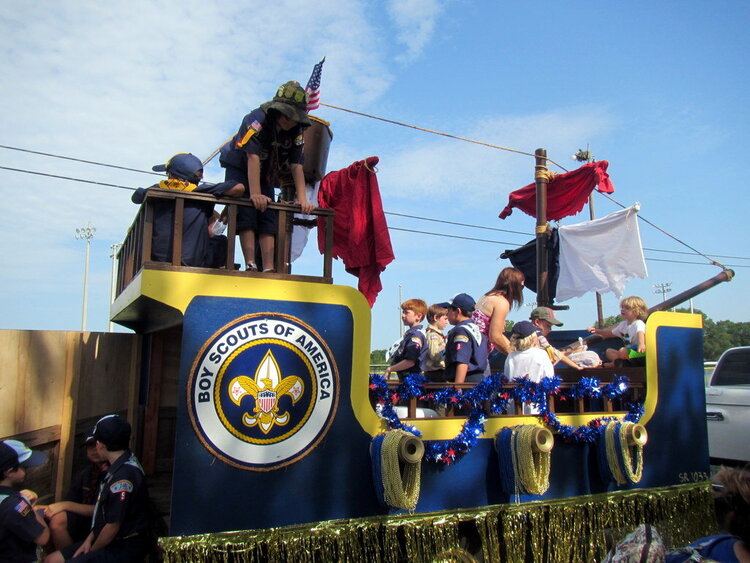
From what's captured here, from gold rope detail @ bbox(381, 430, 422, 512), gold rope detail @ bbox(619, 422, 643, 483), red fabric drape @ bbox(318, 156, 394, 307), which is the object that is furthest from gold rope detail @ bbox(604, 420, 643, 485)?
red fabric drape @ bbox(318, 156, 394, 307)

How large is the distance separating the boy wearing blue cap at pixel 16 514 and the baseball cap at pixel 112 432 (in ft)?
1.43

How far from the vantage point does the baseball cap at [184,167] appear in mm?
3867

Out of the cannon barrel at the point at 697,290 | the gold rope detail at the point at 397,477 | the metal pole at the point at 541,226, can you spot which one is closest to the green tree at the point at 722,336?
the cannon barrel at the point at 697,290

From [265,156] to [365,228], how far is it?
960mm

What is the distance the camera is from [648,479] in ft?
15.1

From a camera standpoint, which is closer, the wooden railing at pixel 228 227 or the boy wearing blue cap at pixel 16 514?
the boy wearing blue cap at pixel 16 514

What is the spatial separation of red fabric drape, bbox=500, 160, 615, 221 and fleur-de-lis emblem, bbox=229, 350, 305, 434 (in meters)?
5.69

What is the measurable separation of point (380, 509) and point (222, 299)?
156cm

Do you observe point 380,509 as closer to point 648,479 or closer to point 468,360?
point 468,360

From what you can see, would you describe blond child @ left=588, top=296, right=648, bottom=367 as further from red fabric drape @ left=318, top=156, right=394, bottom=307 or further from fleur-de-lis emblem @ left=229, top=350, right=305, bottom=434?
fleur-de-lis emblem @ left=229, top=350, right=305, bottom=434

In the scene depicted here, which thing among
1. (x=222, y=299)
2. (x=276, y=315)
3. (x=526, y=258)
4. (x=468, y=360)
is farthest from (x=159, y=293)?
(x=526, y=258)

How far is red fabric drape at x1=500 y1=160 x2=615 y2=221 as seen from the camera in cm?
775

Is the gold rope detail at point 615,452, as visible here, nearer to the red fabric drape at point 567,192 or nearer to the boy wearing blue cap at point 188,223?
the boy wearing blue cap at point 188,223

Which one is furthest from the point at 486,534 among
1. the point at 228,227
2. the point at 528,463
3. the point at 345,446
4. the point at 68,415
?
the point at 68,415
